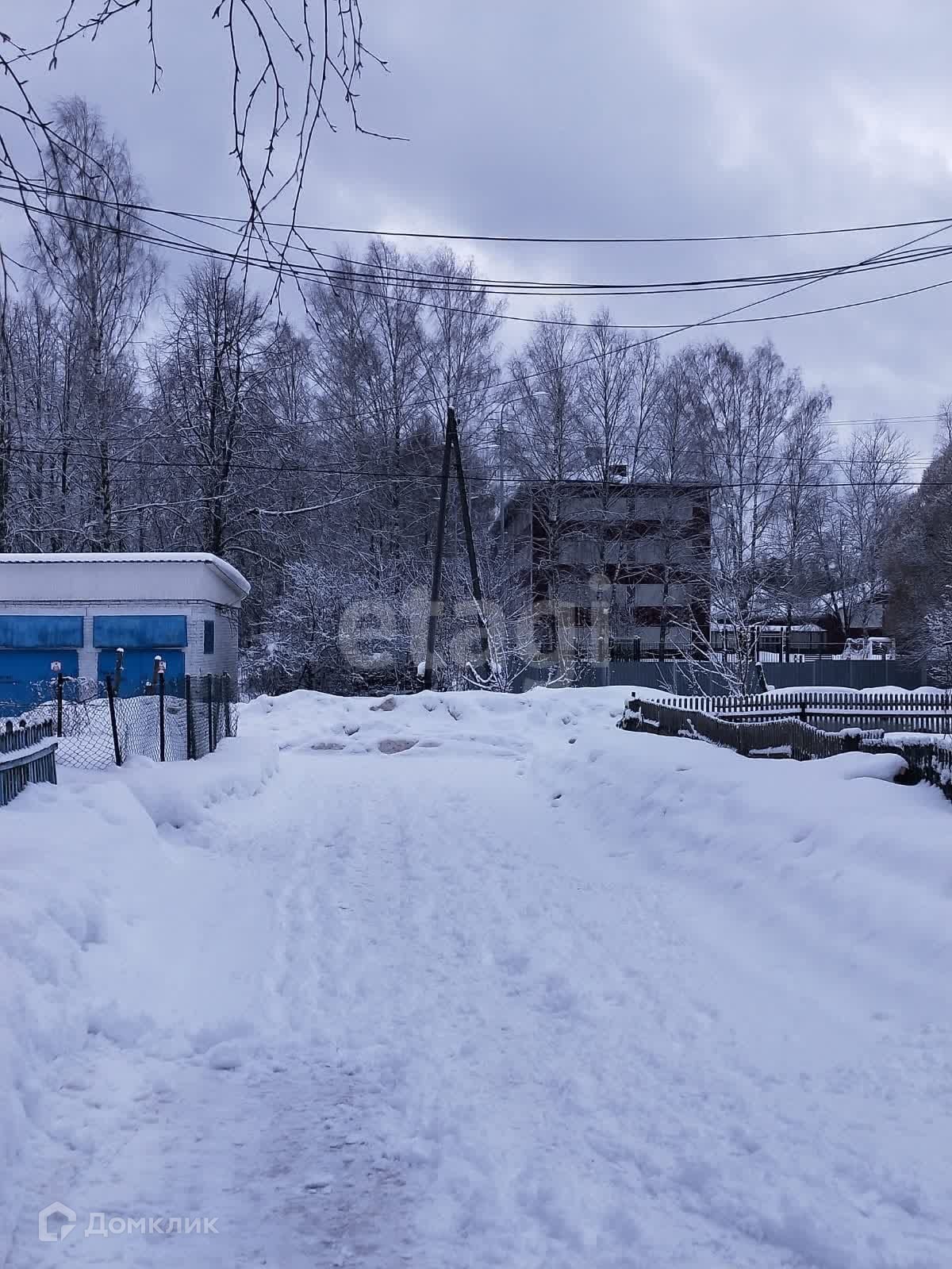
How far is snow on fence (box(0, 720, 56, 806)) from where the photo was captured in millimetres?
8195

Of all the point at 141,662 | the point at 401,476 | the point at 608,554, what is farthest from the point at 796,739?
the point at 608,554

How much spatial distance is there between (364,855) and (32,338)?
100.0 feet

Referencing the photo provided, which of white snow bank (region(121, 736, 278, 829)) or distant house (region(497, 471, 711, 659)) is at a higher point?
distant house (region(497, 471, 711, 659))

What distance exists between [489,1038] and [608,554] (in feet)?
122

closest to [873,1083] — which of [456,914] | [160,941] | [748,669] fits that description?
[456,914]

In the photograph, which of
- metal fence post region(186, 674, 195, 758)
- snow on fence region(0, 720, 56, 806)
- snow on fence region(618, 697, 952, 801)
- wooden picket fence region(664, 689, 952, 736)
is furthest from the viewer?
wooden picket fence region(664, 689, 952, 736)

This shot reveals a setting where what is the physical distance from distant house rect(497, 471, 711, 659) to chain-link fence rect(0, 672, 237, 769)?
24756 millimetres

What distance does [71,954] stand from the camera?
18.1 ft

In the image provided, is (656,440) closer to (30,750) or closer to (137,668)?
(137,668)

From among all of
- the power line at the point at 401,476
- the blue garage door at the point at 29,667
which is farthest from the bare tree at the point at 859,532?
the blue garage door at the point at 29,667

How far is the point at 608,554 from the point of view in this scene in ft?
136

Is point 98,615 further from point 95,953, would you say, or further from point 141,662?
point 95,953

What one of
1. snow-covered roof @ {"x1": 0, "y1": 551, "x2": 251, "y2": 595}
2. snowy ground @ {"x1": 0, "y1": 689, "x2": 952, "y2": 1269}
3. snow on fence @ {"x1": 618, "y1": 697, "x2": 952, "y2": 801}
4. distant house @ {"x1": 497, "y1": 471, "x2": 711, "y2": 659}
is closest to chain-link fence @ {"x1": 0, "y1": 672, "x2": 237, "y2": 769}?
snowy ground @ {"x1": 0, "y1": 689, "x2": 952, "y2": 1269}

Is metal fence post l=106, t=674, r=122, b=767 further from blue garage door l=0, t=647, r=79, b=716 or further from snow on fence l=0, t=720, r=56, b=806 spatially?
blue garage door l=0, t=647, r=79, b=716
